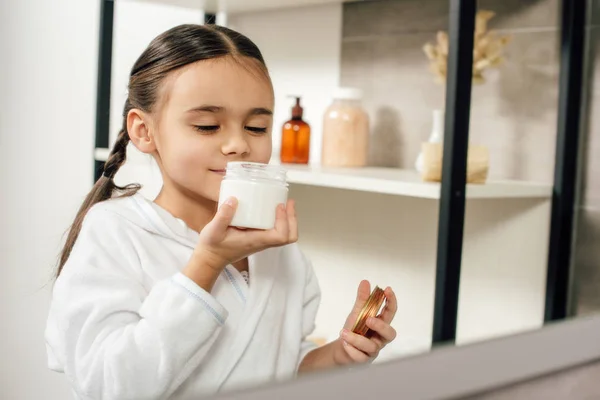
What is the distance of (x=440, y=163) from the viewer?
816 mm

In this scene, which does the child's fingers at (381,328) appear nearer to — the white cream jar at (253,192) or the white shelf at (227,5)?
the white cream jar at (253,192)

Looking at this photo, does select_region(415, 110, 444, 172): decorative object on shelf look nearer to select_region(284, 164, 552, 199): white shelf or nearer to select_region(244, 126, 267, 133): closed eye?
select_region(284, 164, 552, 199): white shelf

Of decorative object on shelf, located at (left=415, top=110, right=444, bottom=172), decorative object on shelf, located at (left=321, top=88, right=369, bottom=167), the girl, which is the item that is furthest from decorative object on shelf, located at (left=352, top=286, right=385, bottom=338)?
decorative object on shelf, located at (left=415, top=110, right=444, bottom=172)

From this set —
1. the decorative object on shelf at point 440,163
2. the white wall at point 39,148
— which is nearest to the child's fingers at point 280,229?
the white wall at point 39,148

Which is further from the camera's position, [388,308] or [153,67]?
[388,308]

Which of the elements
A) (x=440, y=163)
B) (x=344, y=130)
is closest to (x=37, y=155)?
(x=344, y=130)

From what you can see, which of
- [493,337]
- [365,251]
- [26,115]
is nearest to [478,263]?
[365,251]

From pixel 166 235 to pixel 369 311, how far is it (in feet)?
0.50

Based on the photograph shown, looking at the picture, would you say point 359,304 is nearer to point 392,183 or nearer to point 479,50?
point 392,183

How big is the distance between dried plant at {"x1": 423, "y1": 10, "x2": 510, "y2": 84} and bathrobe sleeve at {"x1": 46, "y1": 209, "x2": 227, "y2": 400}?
56cm

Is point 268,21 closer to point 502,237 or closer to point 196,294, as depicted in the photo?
point 196,294

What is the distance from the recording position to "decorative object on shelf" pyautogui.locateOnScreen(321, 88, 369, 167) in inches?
28.4

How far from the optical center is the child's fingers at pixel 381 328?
1.62 feet

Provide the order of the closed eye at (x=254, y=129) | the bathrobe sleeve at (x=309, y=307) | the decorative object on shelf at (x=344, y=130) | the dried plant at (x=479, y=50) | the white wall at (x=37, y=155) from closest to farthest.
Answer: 1. the white wall at (x=37, y=155)
2. the closed eye at (x=254, y=129)
3. the bathrobe sleeve at (x=309, y=307)
4. the decorative object on shelf at (x=344, y=130)
5. the dried plant at (x=479, y=50)
